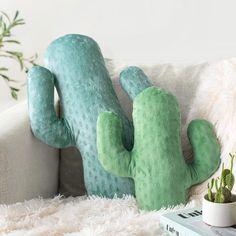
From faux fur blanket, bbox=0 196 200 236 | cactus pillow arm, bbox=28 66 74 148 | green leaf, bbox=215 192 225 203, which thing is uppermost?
cactus pillow arm, bbox=28 66 74 148

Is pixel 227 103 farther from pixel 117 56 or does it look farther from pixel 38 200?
pixel 117 56

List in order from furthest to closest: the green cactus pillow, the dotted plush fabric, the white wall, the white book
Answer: the white wall < the dotted plush fabric < the green cactus pillow < the white book

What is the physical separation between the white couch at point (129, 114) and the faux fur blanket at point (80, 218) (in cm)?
7

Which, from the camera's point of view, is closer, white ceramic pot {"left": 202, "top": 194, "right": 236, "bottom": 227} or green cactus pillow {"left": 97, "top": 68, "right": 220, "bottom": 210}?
white ceramic pot {"left": 202, "top": 194, "right": 236, "bottom": 227}

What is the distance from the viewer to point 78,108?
134 centimetres

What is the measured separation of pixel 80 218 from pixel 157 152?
233 millimetres

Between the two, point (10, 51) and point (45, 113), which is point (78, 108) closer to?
point (45, 113)

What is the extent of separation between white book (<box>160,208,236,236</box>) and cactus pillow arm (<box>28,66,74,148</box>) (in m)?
0.41

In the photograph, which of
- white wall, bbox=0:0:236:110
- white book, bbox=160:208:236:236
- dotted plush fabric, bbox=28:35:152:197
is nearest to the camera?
white book, bbox=160:208:236:236

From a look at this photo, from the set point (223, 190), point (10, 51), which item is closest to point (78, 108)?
point (223, 190)

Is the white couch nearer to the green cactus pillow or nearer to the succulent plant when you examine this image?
the green cactus pillow

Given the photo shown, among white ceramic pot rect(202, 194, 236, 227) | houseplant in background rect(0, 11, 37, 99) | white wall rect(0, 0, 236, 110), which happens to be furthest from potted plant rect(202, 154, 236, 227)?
houseplant in background rect(0, 11, 37, 99)

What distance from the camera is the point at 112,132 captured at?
125 centimetres

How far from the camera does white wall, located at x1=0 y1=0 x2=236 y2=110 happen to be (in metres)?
1.90
